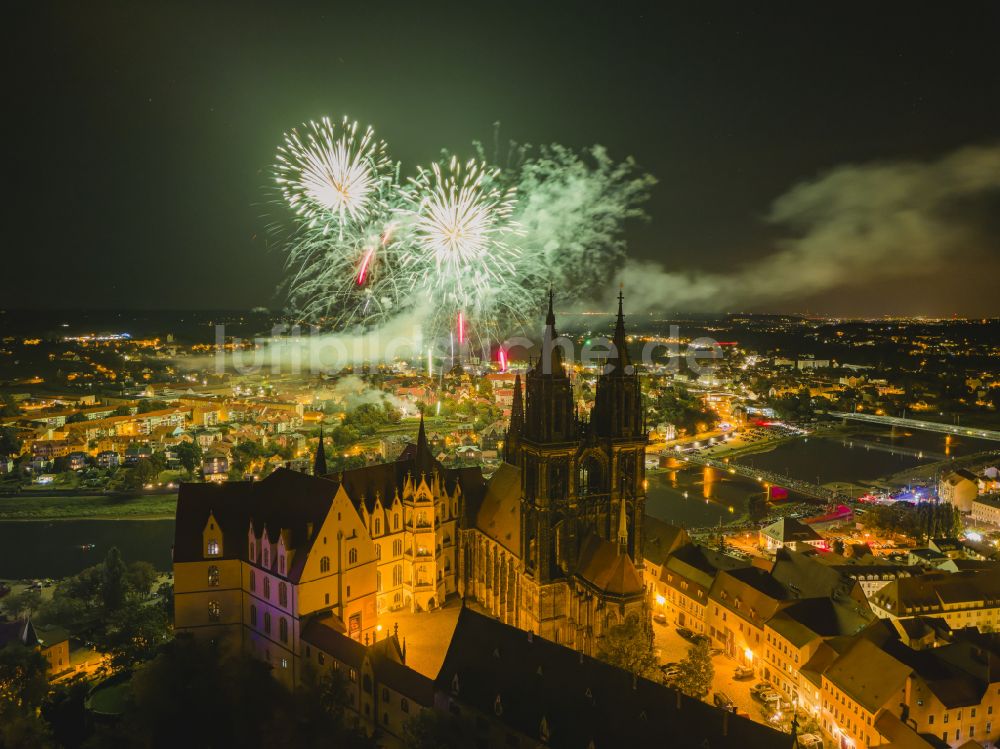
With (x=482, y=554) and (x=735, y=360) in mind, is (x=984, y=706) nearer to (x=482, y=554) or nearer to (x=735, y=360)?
(x=482, y=554)

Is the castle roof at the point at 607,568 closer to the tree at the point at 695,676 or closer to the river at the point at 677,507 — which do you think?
the tree at the point at 695,676

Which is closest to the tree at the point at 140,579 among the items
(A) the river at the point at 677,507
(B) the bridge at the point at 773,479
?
(A) the river at the point at 677,507

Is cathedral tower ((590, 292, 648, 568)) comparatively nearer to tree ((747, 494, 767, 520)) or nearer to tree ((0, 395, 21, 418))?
tree ((747, 494, 767, 520))

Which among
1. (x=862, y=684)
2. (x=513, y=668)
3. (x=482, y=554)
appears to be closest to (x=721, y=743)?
(x=513, y=668)

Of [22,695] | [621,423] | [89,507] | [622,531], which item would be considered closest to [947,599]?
[622,531]

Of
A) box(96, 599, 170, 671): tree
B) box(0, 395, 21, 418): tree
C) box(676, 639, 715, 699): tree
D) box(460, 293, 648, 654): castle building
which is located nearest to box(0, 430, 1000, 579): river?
box(96, 599, 170, 671): tree

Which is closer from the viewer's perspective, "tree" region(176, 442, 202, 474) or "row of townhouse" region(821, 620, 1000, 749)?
"row of townhouse" region(821, 620, 1000, 749)

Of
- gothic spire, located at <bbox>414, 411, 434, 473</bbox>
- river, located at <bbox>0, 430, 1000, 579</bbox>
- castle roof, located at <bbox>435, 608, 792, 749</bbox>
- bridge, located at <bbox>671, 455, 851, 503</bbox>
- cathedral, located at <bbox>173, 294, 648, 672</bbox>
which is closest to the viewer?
castle roof, located at <bbox>435, 608, 792, 749</bbox>
